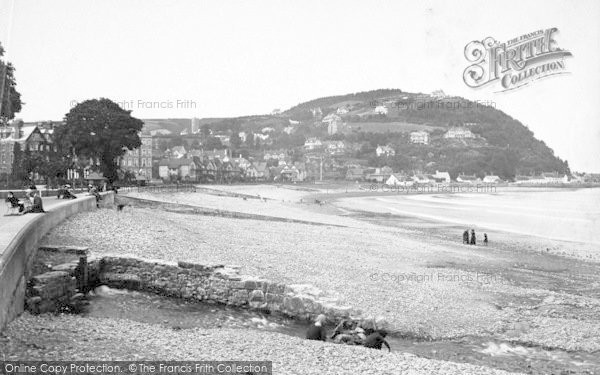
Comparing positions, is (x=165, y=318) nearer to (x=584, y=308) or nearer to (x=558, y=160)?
(x=584, y=308)

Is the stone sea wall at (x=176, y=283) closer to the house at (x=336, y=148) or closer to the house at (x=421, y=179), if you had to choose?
the house at (x=421, y=179)

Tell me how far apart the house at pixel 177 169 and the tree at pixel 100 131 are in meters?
65.3

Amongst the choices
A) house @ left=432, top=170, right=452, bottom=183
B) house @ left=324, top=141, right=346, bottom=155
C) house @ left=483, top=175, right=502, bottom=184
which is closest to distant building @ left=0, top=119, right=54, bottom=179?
house @ left=432, top=170, right=452, bottom=183

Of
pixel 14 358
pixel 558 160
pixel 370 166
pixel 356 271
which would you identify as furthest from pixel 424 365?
pixel 558 160

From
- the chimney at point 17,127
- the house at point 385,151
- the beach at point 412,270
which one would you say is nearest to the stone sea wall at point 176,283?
the beach at point 412,270

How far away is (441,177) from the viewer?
6191 inches

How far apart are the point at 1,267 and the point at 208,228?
15476mm

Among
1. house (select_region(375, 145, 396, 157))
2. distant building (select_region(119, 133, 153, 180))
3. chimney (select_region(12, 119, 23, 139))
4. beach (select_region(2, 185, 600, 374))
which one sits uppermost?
house (select_region(375, 145, 396, 157))

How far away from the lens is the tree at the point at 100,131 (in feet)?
169

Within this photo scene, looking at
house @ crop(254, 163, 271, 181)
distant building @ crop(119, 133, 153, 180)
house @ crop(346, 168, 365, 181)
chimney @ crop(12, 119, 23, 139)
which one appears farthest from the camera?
house @ crop(254, 163, 271, 181)

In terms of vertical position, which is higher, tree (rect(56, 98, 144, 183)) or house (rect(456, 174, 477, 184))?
tree (rect(56, 98, 144, 183))

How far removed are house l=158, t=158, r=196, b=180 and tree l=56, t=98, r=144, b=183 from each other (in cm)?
6533

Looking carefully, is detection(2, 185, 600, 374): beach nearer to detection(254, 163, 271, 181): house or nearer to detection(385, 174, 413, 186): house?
detection(385, 174, 413, 186): house

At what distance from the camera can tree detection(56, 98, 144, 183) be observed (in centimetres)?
5153
